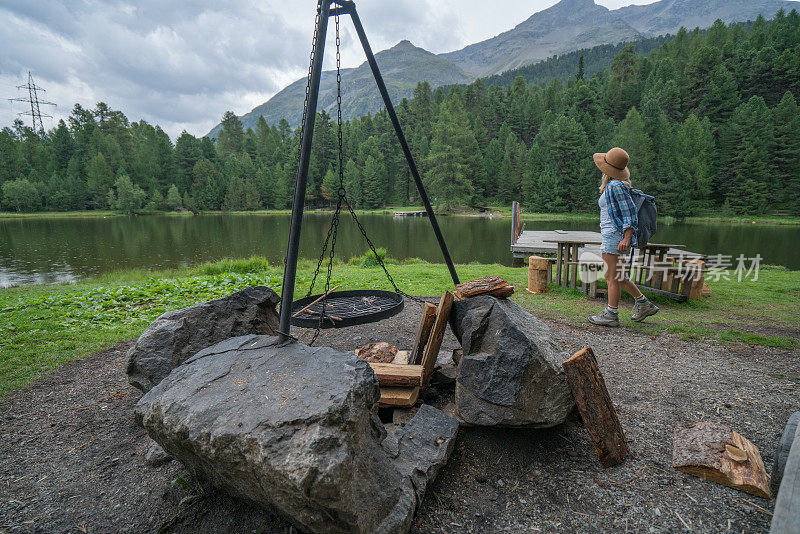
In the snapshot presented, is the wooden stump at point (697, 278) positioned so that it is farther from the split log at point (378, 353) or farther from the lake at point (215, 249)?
the lake at point (215, 249)

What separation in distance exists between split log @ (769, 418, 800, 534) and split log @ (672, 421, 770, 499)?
95 centimetres

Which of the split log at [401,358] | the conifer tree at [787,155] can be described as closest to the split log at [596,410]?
the split log at [401,358]

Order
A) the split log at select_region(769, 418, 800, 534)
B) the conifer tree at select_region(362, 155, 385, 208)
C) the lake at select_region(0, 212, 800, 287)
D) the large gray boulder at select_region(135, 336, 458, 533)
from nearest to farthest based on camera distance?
the split log at select_region(769, 418, 800, 534), the large gray boulder at select_region(135, 336, 458, 533), the lake at select_region(0, 212, 800, 287), the conifer tree at select_region(362, 155, 385, 208)

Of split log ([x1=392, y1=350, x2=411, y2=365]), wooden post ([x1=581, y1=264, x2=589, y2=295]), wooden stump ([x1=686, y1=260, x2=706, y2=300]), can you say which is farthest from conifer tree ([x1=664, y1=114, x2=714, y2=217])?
split log ([x1=392, y1=350, x2=411, y2=365])

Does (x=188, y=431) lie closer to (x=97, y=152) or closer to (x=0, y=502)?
(x=0, y=502)

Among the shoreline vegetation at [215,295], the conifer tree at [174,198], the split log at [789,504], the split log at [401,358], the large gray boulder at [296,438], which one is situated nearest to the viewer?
the split log at [789,504]

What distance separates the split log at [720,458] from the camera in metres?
2.19

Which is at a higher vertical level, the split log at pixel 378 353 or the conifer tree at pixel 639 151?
the conifer tree at pixel 639 151

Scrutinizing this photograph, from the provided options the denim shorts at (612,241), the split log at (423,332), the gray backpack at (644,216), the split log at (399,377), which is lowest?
the split log at (399,377)

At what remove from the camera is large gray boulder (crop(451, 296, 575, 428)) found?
261 centimetres

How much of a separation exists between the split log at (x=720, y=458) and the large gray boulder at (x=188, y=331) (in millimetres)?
3569

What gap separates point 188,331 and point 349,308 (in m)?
1.68

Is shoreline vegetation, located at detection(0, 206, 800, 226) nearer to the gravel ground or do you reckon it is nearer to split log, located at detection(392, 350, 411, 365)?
the gravel ground

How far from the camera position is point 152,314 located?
656 centimetres
